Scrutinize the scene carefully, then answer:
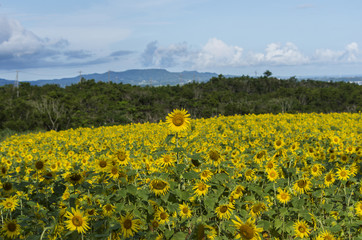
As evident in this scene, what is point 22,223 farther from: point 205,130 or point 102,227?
point 205,130

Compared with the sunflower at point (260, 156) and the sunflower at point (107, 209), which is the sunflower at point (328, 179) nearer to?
the sunflower at point (260, 156)

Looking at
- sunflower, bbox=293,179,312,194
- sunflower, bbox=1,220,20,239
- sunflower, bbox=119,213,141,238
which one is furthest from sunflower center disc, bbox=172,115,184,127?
sunflower, bbox=1,220,20,239

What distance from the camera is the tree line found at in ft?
112

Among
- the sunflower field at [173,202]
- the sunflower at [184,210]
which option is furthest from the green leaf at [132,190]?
the sunflower at [184,210]

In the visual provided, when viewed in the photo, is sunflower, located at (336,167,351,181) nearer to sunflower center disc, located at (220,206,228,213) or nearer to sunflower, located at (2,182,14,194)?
sunflower center disc, located at (220,206,228,213)

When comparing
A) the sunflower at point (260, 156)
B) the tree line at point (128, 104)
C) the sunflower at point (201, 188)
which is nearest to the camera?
the sunflower at point (201, 188)

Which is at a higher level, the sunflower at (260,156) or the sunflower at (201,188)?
the sunflower at (260,156)

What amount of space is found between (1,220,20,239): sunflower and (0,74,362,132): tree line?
29.9 meters

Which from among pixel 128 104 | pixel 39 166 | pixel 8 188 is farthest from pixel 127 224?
pixel 128 104

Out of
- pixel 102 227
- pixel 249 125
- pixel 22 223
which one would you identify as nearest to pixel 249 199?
pixel 102 227

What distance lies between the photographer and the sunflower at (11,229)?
9.52ft

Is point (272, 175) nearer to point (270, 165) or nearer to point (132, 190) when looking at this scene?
point (270, 165)

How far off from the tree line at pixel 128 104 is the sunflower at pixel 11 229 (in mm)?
29907

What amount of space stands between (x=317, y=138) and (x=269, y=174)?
5.19 m
